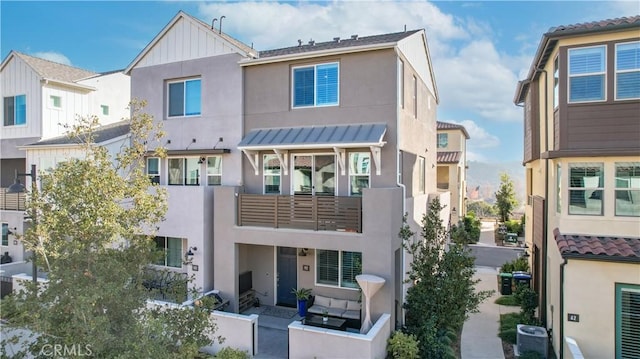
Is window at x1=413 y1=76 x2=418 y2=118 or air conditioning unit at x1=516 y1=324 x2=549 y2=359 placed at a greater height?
window at x1=413 y1=76 x2=418 y2=118

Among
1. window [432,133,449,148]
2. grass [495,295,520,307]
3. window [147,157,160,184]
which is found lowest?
grass [495,295,520,307]

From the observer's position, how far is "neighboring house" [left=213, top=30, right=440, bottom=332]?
11.9 metres

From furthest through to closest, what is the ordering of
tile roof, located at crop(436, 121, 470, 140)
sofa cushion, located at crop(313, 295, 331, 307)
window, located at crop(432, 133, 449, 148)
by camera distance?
window, located at crop(432, 133, 449, 148) → tile roof, located at crop(436, 121, 470, 140) → sofa cushion, located at crop(313, 295, 331, 307)

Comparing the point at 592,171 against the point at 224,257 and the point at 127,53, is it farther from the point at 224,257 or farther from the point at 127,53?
the point at 127,53

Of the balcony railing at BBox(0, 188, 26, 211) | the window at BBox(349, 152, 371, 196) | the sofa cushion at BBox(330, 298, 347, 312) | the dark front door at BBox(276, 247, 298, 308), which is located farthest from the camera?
the balcony railing at BBox(0, 188, 26, 211)

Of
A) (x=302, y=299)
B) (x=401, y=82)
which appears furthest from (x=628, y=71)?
(x=302, y=299)

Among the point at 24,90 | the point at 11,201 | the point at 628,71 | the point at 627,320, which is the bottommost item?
the point at 627,320

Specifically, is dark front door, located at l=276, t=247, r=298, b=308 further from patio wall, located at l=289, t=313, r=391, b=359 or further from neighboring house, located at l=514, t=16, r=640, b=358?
neighboring house, located at l=514, t=16, r=640, b=358

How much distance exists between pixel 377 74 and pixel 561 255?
7.80 metres

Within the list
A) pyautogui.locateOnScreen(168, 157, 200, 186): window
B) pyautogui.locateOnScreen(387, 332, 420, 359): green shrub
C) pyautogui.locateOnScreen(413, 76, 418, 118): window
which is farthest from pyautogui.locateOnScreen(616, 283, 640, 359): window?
pyautogui.locateOnScreen(168, 157, 200, 186): window

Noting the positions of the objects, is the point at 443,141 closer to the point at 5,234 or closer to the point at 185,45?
the point at 185,45

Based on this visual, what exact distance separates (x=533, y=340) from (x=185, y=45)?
16.6 meters

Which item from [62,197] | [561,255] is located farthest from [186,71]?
[561,255]

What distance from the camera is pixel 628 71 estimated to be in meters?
9.76
